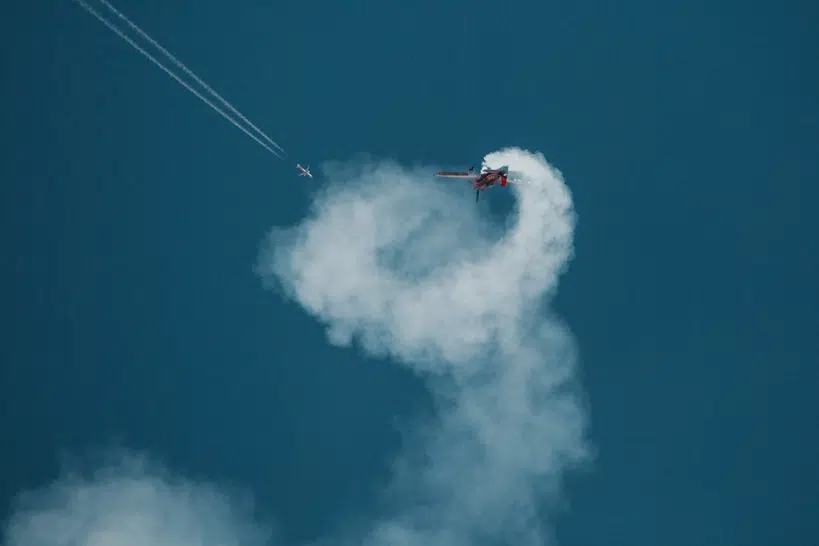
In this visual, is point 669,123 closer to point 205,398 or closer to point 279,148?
point 279,148

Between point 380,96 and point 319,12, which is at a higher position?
point 319,12

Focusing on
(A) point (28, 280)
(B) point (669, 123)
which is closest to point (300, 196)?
(A) point (28, 280)

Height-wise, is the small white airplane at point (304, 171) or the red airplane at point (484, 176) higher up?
the small white airplane at point (304, 171)

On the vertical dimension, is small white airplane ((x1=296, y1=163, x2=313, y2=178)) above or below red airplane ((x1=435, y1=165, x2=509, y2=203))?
above

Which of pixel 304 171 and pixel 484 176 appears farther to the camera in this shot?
pixel 304 171

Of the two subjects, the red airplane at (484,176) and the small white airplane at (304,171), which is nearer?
the red airplane at (484,176)

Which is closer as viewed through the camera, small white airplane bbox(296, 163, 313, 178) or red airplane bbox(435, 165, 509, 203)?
red airplane bbox(435, 165, 509, 203)

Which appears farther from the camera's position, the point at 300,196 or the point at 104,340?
the point at 104,340

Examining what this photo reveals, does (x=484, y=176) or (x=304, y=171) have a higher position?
(x=304, y=171)
